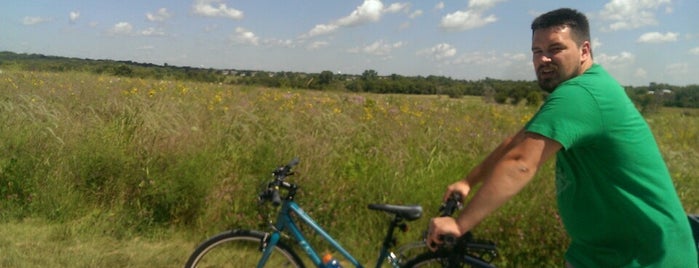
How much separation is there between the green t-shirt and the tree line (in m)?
8.49

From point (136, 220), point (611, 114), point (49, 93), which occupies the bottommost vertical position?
point (136, 220)

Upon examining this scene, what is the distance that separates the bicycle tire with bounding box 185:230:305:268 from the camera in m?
2.95

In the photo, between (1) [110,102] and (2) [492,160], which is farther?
(1) [110,102]

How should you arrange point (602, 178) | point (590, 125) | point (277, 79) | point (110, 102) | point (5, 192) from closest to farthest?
1. point (590, 125)
2. point (602, 178)
3. point (5, 192)
4. point (110, 102)
5. point (277, 79)

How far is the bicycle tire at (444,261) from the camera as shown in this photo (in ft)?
7.73

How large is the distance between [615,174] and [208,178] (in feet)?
12.3

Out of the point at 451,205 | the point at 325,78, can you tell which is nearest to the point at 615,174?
the point at 451,205

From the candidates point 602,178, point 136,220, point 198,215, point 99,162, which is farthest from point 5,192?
point 602,178

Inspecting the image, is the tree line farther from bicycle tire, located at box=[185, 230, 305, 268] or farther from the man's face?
the man's face

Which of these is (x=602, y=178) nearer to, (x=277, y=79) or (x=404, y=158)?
(x=404, y=158)

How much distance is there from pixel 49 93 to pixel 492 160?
8.21 meters

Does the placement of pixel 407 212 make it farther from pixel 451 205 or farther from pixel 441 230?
pixel 441 230

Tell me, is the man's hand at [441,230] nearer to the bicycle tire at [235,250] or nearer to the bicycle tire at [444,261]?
the bicycle tire at [444,261]

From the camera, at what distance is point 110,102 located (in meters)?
6.61
